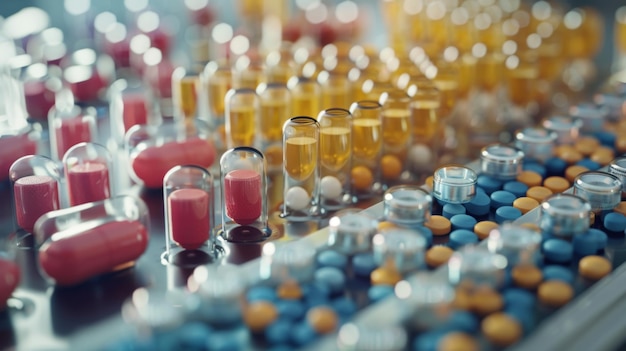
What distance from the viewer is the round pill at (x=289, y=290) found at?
49.1 inches

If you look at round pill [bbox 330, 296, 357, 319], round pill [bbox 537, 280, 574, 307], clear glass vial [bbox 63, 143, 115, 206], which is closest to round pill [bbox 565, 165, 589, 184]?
round pill [bbox 537, 280, 574, 307]

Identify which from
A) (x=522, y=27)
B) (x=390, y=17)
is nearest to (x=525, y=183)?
(x=522, y=27)

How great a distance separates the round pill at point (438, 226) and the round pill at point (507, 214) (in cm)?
14

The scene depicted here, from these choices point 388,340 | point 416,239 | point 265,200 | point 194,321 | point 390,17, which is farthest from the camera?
point 390,17

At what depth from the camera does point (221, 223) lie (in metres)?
1.66

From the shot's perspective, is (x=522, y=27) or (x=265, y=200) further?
(x=522, y=27)

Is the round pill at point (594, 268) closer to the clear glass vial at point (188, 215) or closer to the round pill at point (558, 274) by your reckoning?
the round pill at point (558, 274)

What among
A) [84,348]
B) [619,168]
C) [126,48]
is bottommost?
[84,348]

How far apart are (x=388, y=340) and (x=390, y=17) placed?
2.26m

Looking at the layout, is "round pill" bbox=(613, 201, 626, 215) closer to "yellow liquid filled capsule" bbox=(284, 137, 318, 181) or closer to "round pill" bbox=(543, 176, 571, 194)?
"round pill" bbox=(543, 176, 571, 194)

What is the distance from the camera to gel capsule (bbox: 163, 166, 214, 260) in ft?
4.84

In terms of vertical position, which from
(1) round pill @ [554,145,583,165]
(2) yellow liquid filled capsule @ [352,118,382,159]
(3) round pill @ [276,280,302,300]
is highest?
(2) yellow liquid filled capsule @ [352,118,382,159]

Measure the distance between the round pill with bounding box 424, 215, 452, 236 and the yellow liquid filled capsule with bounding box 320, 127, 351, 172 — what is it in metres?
0.30

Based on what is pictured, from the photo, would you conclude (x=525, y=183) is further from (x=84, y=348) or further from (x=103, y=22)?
(x=103, y=22)
